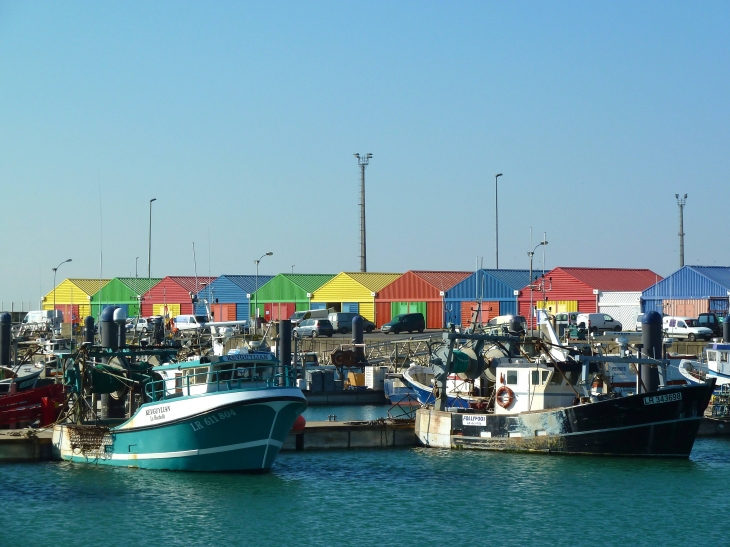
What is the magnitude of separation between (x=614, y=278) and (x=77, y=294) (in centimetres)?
5137

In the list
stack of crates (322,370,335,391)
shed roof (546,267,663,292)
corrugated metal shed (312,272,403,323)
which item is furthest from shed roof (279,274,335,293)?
stack of crates (322,370,335,391)

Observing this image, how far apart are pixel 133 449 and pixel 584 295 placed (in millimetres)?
53197

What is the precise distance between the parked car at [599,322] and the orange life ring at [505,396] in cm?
3674

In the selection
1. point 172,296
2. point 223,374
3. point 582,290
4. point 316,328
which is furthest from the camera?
point 172,296

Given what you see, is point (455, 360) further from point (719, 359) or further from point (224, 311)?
point (224, 311)

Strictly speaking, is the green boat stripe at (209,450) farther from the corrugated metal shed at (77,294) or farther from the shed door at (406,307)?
the corrugated metal shed at (77,294)

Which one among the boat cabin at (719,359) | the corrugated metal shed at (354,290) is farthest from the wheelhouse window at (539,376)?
the corrugated metal shed at (354,290)

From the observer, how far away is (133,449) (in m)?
27.4

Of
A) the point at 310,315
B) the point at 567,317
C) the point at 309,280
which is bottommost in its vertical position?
the point at 567,317

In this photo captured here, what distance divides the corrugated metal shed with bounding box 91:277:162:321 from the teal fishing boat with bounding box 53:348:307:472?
70015 millimetres

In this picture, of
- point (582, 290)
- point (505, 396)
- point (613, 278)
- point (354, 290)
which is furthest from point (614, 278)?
point (505, 396)

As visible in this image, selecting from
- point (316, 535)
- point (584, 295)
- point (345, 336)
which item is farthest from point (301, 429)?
point (584, 295)

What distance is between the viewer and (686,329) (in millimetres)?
64250

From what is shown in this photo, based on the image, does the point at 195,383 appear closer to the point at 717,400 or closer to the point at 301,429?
the point at 301,429
